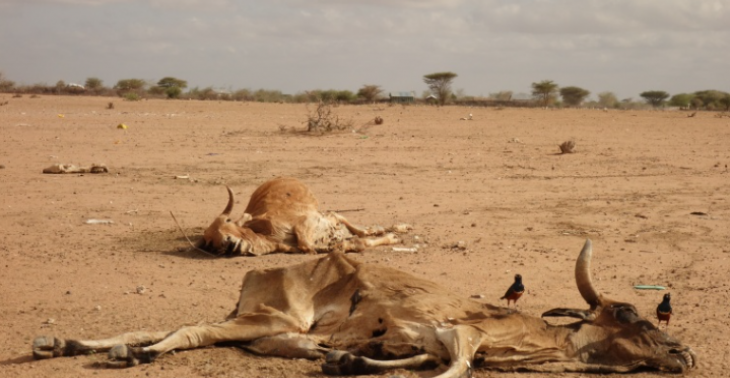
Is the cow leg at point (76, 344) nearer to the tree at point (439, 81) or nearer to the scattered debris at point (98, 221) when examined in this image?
the scattered debris at point (98, 221)

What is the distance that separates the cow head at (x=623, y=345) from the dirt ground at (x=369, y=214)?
0.14 meters

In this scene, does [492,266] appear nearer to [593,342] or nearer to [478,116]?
[593,342]

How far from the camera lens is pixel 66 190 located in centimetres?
1454

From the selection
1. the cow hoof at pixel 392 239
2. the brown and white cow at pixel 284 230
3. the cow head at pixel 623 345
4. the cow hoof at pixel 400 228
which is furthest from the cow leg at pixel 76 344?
the cow hoof at pixel 400 228

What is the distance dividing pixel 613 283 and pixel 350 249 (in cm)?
296

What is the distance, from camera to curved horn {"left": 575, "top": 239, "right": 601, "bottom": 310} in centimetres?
618

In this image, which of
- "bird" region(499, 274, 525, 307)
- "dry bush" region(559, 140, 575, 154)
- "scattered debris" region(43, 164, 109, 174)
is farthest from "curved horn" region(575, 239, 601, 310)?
"dry bush" region(559, 140, 575, 154)

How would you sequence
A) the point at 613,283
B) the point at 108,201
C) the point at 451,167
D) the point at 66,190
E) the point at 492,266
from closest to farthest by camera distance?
1. the point at 613,283
2. the point at 492,266
3. the point at 108,201
4. the point at 66,190
5. the point at 451,167

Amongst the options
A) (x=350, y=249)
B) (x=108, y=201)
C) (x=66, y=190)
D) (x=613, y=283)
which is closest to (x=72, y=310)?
(x=350, y=249)

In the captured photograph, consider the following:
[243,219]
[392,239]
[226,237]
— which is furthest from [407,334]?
[392,239]

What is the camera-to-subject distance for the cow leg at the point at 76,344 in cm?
636

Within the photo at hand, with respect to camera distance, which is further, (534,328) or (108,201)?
(108,201)

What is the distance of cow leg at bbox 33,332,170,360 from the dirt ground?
0.08 metres

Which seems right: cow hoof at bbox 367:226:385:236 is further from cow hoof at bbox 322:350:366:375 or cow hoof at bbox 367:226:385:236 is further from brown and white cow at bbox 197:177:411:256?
cow hoof at bbox 322:350:366:375
